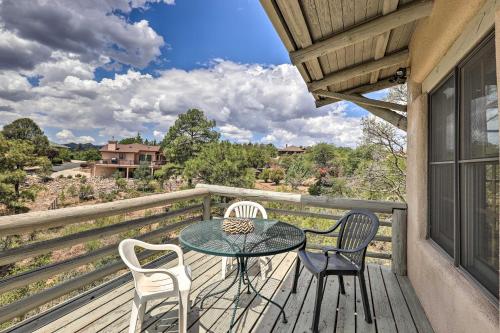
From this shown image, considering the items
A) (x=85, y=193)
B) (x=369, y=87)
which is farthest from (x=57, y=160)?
(x=369, y=87)

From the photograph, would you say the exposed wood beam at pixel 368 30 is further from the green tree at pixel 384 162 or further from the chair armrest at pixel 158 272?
the green tree at pixel 384 162

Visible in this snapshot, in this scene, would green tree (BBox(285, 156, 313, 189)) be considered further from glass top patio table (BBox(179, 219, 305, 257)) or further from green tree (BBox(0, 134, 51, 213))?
glass top patio table (BBox(179, 219, 305, 257))

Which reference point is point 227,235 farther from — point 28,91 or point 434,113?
point 28,91

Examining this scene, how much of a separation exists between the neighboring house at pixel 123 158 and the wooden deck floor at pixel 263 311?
3508cm

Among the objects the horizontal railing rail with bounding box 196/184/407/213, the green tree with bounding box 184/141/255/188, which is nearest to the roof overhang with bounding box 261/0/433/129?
the horizontal railing rail with bounding box 196/184/407/213

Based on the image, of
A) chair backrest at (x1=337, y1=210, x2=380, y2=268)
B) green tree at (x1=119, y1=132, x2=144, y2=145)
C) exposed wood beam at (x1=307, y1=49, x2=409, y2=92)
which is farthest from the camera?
green tree at (x1=119, y1=132, x2=144, y2=145)

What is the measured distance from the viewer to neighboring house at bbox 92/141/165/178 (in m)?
36.5

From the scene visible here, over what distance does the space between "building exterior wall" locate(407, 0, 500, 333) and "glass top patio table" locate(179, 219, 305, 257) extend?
95 cm

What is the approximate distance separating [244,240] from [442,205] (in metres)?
1.54

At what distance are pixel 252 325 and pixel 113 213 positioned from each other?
1.55 m

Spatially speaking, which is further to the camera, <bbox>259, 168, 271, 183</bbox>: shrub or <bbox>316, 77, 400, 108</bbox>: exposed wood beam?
<bbox>259, 168, 271, 183</bbox>: shrub

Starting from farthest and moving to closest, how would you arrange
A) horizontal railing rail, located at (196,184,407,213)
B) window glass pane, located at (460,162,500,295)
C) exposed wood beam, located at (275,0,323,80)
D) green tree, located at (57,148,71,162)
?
green tree, located at (57,148,71,162)
horizontal railing rail, located at (196,184,407,213)
exposed wood beam, located at (275,0,323,80)
window glass pane, located at (460,162,500,295)

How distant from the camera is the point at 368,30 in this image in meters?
2.15

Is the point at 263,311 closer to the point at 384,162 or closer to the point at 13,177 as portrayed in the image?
the point at 384,162
